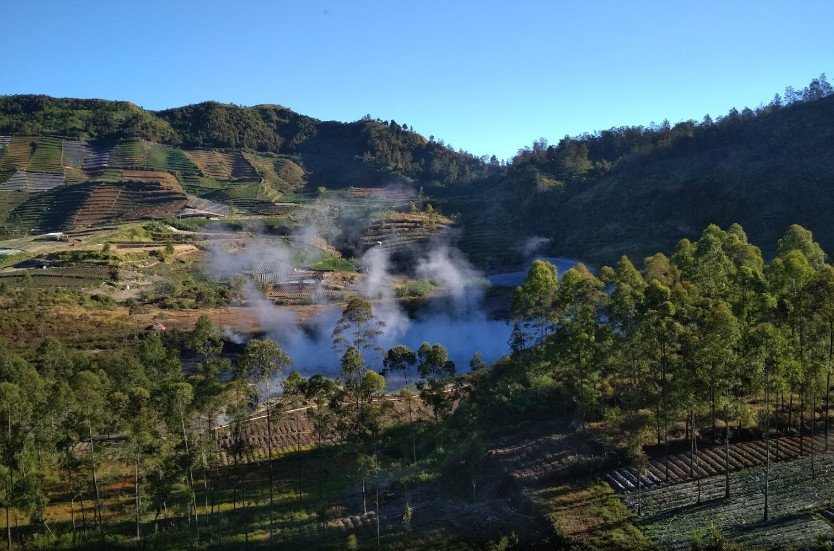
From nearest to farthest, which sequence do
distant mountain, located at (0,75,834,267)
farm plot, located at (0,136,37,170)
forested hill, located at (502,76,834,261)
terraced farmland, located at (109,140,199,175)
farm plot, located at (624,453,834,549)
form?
1. farm plot, located at (624,453,834,549)
2. forested hill, located at (502,76,834,261)
3. distant mountain, located at (0,75,834,267)
4. farm plot, located at (0,136,37,170)
5. terraced farmland, located at (109,140,199,175)

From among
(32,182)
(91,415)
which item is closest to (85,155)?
(32,182)

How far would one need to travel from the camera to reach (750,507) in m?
18.3

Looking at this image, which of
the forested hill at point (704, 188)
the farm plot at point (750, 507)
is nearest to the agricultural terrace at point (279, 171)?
the forested hill at point (704, 188)

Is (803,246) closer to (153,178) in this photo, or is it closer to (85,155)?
(153,178)

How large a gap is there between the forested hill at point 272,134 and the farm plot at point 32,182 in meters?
23.6

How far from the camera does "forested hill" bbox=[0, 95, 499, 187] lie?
137500 millimetres

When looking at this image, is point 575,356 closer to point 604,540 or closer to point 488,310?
point 604,540

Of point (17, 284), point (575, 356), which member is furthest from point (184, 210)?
point (575, 356)

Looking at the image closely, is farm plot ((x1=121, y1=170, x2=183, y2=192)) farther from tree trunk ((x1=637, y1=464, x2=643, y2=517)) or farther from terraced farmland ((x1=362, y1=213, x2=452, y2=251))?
tree trunk ((x1=637, y1=464, x2=643, y2=517))

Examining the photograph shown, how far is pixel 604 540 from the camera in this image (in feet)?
58.1

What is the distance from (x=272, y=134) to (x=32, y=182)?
64.2m

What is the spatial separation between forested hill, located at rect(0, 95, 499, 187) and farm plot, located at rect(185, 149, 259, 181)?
21.1 ft

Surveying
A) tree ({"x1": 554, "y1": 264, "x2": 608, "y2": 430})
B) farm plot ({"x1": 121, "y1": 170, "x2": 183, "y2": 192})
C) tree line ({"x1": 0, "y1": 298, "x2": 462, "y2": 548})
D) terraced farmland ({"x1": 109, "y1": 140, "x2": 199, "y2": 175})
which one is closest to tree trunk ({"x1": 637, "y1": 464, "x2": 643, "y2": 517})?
tree ({"x1": 554, "y1": 264, "x2": 608, "y2": 430})

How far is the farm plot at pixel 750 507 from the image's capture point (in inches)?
648
